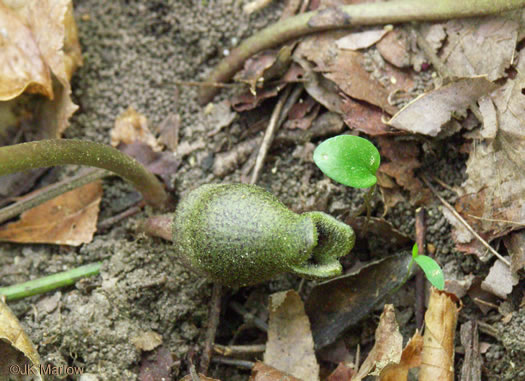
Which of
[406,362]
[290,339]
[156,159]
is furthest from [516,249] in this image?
[156,159]

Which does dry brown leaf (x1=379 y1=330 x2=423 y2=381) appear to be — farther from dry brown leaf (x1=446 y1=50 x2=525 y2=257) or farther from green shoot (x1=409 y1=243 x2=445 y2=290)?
dry brown leaf (x1=446 y1=50 x2=525 y2=257)

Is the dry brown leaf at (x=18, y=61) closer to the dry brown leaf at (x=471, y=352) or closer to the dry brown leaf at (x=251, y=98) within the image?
the dry brown leaf at (x=251, y=98)

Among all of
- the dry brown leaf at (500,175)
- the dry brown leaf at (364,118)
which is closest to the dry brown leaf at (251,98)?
the dry brown leaf at (364,118)

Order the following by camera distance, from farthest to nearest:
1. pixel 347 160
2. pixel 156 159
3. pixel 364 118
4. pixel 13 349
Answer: pixel 156 159, pixel 364 118, pixel 13 349, pixel 347 160

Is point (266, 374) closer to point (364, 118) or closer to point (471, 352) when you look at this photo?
point (471, 352)

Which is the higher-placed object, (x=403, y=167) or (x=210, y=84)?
(x=210, y=84)

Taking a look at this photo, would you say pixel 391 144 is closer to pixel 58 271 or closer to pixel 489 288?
pixel 489 288
